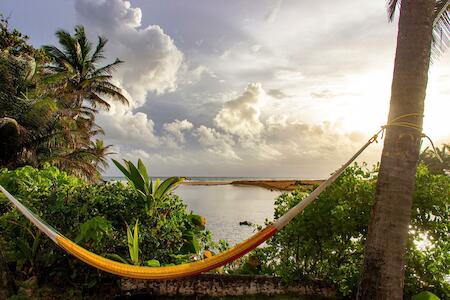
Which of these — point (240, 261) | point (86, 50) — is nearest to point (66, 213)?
point (240, 261)

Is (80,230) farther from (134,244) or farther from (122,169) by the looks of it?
(122,169)

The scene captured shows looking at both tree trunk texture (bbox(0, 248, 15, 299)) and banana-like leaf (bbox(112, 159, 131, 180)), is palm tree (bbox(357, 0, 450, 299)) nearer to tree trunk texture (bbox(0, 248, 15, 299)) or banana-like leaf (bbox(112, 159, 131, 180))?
banana-like leaf (bbox(112, 159, 131, 180))

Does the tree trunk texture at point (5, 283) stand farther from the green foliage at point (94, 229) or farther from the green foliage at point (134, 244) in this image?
the green foliage at point (134, 244)

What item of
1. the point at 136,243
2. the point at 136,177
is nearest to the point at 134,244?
the point at 136,243

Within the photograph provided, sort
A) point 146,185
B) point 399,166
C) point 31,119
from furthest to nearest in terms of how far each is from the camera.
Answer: point 31,119, point 146,185, point 399,166

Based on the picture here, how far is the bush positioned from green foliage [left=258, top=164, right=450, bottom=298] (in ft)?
4.46

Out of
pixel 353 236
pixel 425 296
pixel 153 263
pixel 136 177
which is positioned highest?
pixel 136 177

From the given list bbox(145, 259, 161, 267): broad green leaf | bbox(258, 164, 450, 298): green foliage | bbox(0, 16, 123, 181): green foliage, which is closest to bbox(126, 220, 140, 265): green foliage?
bbox(145, 259, 161, 267): broad green leaf

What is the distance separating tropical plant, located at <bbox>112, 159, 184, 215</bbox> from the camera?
400 cm

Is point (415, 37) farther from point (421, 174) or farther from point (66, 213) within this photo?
point (66, 213)

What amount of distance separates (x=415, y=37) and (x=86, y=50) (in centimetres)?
2114

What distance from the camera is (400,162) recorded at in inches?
97.4

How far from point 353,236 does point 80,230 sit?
2.77 meters

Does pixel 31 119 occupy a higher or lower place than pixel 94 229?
higher
